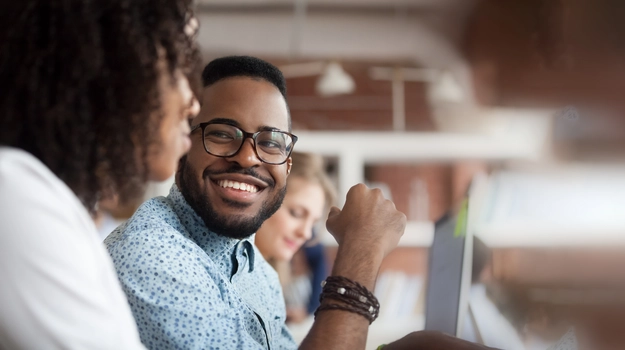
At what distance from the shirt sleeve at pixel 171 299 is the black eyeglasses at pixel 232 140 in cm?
19

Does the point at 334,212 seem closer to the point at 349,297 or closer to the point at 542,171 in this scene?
the point at 349,297

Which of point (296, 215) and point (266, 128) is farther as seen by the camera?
point (296, 215)

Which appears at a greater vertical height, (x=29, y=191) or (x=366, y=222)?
(x=366, y=222)

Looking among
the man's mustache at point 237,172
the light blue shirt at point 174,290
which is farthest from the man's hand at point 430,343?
the man's mustache at point 237,172

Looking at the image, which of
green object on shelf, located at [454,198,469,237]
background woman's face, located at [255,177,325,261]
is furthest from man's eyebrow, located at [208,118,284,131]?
background woman's face, located at [255,177,325,261]

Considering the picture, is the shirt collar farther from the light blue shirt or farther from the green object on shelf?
the green object on shelf

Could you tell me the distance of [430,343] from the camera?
98 cm

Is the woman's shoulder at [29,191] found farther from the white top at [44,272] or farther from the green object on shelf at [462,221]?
the green object on shelf at [462,221]

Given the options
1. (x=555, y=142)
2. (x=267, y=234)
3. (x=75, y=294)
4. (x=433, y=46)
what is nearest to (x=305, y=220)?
(x=267, y=234)

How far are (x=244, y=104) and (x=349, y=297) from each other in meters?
0.34

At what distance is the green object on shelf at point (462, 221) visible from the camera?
1.01 m

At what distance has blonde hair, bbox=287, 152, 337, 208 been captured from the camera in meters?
1.91

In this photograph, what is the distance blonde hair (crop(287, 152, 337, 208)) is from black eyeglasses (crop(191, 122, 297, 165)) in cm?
87

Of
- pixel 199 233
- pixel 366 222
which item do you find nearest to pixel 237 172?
pixel 199 233
